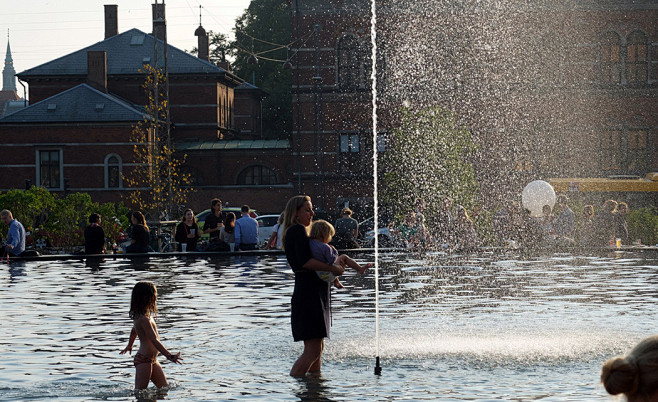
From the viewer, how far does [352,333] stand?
42.1 ft

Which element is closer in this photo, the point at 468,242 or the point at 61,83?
the point at 468,242

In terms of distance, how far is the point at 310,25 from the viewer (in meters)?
54.7

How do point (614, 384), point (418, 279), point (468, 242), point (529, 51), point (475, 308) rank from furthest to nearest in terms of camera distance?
point (529, 51)
point (468, 242)
point (418, 279)
point (475, 308)
point (614, 384)

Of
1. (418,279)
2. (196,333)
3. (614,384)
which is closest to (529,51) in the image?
(418,279)

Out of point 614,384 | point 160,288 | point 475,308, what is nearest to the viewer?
point 614,384

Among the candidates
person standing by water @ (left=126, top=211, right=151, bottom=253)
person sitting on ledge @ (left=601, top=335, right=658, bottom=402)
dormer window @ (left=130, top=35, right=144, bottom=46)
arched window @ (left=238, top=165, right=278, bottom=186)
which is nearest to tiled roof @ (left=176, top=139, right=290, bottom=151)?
arched window @ (left=238, top=165, right=278, bottom=186)

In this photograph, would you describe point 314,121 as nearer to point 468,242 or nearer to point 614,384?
point 468,242

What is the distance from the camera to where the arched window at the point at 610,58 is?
54.3 metres

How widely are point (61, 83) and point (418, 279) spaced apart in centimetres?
4645

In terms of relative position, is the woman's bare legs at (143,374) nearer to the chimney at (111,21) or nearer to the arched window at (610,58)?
the arched window at (610,58)

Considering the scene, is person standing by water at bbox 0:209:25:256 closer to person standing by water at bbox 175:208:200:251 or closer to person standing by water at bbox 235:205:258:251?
person standing by water at bbox 175:208:200:251

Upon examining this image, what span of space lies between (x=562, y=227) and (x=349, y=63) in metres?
28.2

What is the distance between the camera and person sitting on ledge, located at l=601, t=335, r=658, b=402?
285cm

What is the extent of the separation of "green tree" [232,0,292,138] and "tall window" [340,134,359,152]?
73.4 feet
